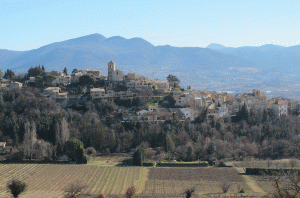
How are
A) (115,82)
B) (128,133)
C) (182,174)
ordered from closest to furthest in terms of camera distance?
(182,174), (128,133), (115,82)

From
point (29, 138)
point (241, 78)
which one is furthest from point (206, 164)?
point (241, 78)

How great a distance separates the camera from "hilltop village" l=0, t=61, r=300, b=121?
44125mm

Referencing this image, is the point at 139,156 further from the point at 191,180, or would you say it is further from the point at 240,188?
the point at 240,188

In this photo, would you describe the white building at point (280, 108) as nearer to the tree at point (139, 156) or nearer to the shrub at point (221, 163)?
the shrub at point (221, 163)

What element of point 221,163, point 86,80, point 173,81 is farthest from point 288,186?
point 173,81

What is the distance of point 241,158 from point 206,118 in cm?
801

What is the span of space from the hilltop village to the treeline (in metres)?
1.80

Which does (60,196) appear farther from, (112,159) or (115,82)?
(115,82)

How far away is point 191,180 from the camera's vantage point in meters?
29.1

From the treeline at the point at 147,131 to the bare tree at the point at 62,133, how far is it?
2 centimetres

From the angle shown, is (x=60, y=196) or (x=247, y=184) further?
(x=247, y=184)

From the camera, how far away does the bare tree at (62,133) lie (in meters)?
36.8

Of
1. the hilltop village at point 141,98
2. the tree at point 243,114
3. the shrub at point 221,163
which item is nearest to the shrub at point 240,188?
the shrub at point 221,163

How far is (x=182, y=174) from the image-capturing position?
30.7 metres
